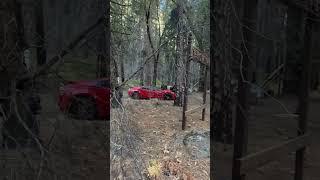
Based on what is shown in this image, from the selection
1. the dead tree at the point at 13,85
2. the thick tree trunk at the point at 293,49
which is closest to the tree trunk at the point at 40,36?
the dead tree at the point at 13,85

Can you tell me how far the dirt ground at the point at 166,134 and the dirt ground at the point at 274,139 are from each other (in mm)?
263

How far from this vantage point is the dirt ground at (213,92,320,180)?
6.09 ft

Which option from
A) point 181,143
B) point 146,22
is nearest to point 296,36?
point 146,22

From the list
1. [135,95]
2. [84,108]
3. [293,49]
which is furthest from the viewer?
[135,95]

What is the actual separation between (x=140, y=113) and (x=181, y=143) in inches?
14.0

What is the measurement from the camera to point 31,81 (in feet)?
5.65

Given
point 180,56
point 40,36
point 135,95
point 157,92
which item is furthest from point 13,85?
point 180,56

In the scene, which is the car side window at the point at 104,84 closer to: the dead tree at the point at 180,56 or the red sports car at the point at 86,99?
the red sports car at the point at 86,99

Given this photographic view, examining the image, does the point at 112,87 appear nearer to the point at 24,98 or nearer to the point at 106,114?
the point at 106,114

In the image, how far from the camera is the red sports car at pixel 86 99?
1.79 metres

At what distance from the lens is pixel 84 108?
1.85m

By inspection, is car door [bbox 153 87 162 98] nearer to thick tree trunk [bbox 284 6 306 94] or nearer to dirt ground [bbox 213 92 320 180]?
dirt ground [bbox 213 92 320 180]

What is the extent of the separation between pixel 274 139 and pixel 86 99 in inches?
33.2

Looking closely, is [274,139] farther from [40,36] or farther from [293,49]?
[40,36]
